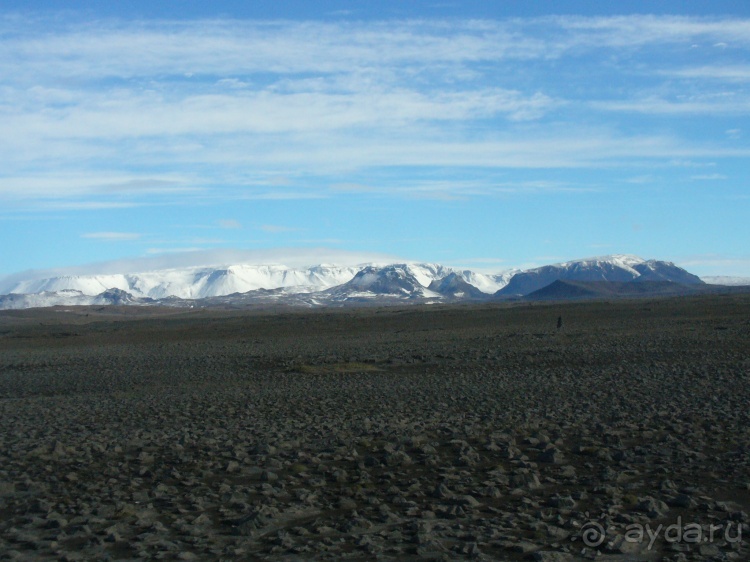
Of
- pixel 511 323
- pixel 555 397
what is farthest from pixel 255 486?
pixel 511 323

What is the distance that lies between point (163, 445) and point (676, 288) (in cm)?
19961

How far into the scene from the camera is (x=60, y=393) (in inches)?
865

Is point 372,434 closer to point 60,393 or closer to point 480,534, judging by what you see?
point 480,534

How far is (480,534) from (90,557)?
11.8 feet

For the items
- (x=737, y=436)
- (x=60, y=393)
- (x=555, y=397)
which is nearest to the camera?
(x=737, y=436)

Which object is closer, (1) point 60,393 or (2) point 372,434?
(2) point 372,434

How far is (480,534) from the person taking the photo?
7516 mm

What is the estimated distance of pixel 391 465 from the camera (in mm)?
10555

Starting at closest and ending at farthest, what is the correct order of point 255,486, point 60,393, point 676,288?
1. point 255,486
2. point 60,393
3. point 676,288

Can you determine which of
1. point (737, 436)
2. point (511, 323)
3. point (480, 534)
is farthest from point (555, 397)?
point (511, 323)

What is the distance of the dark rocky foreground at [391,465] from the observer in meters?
7.50

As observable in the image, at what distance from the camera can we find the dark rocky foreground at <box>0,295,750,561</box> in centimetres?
750

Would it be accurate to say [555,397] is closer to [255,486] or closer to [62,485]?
[255,486]

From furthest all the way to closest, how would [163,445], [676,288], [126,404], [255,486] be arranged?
[676,288] < [126,404] < [163,445] < [255,486]
